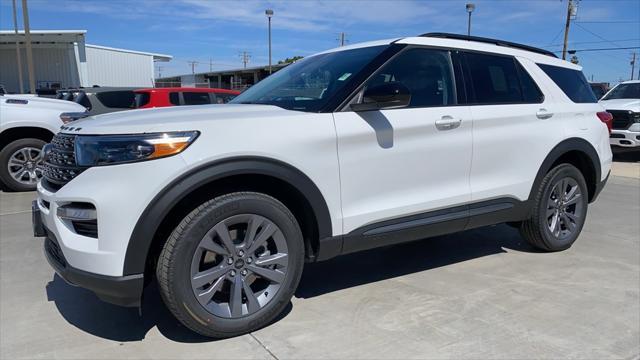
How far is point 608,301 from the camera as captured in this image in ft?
12.0

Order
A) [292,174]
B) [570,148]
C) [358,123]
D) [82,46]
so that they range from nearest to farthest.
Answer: [292,174]
[358,123]
[570,148]
[82,46]

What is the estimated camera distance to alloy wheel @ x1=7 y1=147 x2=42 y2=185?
24.7ft

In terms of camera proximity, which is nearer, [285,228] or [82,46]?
[285,228]

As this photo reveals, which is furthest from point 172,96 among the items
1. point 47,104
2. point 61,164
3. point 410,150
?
point 410,150

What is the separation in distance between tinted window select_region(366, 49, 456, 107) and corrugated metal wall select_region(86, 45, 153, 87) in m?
44.4

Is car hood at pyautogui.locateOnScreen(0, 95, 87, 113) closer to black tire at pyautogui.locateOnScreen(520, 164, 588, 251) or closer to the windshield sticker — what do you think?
the windshield sticker

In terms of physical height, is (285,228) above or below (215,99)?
below

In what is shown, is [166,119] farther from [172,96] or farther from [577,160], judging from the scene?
[172,96]

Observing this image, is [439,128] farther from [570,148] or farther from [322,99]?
[570,148]

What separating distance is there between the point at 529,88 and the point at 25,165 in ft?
22.8

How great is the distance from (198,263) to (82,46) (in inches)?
1689

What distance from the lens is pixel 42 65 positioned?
4644 centimetres

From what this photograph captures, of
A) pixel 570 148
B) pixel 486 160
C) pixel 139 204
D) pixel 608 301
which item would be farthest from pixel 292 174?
pixel 570 148

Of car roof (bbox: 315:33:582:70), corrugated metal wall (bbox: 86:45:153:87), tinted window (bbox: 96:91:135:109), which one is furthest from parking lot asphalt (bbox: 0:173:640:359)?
corrugated metal wall (bbox: 86:45:153:87)
